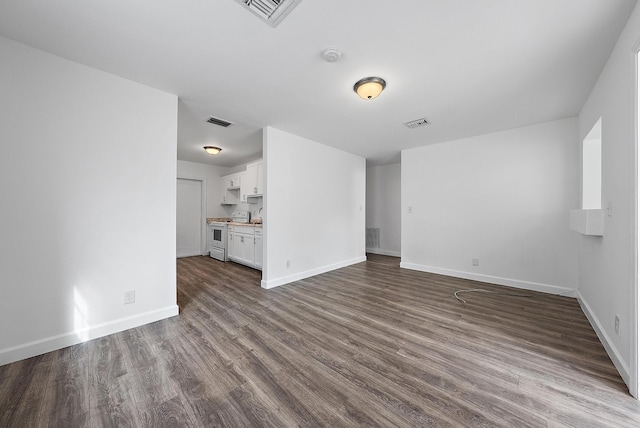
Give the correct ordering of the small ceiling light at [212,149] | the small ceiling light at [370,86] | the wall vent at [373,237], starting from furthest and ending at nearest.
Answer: the wall vent at [373,237]
the small ceiling light at [212,149]
the small ceiling light at [370,86]

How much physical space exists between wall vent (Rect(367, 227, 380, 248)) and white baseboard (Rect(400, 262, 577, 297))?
1.86m

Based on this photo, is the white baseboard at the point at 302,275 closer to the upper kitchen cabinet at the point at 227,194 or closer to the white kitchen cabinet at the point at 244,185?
the white kitchen cabinet at the point at 244,185

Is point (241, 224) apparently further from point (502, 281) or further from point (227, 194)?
point (502, 281)

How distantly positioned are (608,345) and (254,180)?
5346mm

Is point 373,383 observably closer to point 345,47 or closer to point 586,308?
point 345,47

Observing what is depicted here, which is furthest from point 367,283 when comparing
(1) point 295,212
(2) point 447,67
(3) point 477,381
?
(2) point 447,67

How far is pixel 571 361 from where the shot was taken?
1.85 meters

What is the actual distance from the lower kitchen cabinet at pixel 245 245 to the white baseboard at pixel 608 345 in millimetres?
4362

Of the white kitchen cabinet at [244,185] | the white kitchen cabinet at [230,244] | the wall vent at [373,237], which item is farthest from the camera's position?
the wall vent at [373,237]

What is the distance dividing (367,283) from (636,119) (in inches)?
125

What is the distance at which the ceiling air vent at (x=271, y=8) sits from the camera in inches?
58.2

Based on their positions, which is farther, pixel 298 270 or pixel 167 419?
pixel 298 270

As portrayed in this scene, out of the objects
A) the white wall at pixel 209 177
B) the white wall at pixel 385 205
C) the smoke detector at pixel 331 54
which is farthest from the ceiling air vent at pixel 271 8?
the white wall at pixel 209 177

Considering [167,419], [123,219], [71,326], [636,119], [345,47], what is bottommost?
[167,419]
